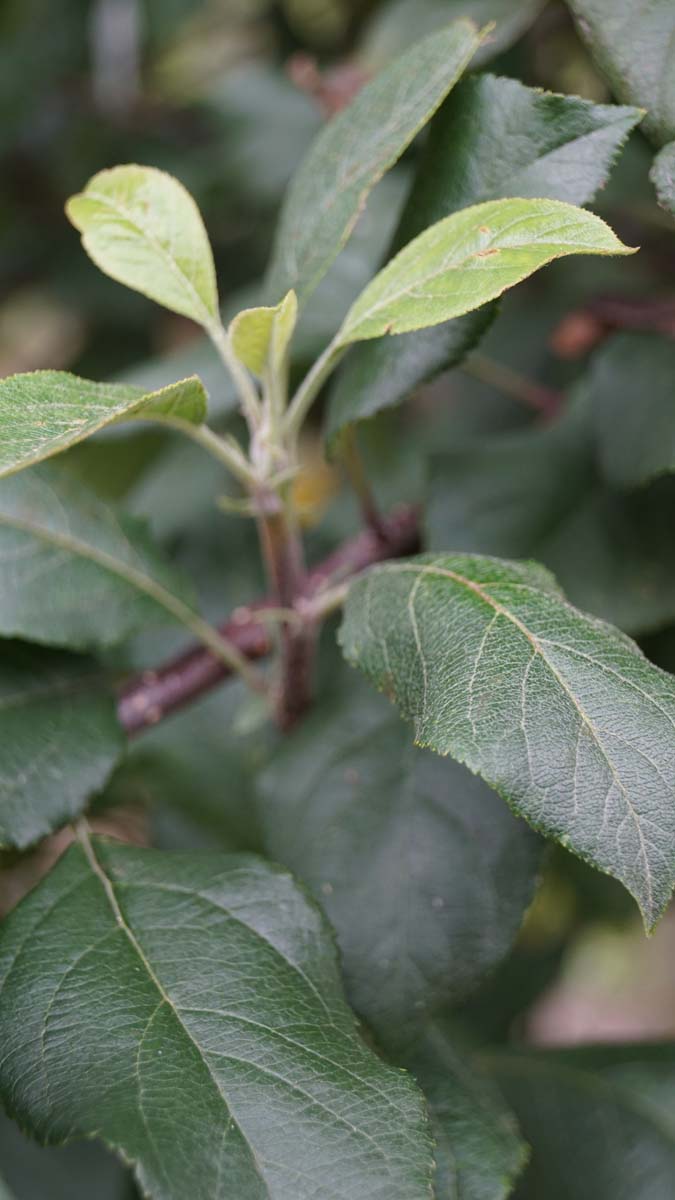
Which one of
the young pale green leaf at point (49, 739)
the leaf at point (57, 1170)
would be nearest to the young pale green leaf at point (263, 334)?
the young pale green leaf at point (49, 739)

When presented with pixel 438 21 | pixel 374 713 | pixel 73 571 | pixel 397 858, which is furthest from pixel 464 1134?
pixel 438 21

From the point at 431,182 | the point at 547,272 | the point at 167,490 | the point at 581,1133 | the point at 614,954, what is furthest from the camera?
the point at 614,954

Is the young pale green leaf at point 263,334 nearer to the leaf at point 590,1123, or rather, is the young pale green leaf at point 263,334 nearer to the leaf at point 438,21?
the leaf at point 438,21

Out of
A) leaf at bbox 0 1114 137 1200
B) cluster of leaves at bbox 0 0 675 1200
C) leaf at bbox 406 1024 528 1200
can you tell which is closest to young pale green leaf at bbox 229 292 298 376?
cluster of leaves at bbox 0 0 675 1200

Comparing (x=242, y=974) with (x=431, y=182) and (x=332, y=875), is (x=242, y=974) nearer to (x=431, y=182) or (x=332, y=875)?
(x=332, y=875)

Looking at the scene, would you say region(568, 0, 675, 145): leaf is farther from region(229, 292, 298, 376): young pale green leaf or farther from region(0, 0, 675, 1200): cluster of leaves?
region(229, 292, 298, 376): young pale green leaf

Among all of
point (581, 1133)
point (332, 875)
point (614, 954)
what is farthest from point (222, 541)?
point (614, 954)

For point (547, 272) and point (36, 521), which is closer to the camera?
point (36, 521)
